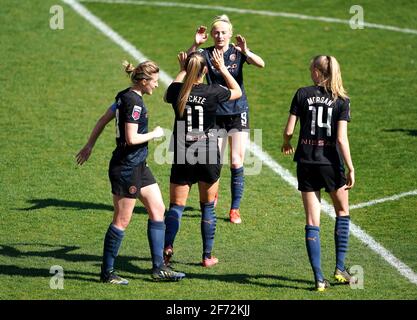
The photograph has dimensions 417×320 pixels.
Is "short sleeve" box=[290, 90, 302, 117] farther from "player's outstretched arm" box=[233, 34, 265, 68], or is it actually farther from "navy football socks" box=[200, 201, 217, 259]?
"player's outstretched arm" box=[233, 34, 265, 68]

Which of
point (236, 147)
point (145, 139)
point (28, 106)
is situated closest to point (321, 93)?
point (145, 139)

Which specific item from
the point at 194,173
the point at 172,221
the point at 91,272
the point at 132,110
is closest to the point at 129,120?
the point at 132,110

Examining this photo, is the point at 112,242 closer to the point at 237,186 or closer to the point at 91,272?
the point at 91,272

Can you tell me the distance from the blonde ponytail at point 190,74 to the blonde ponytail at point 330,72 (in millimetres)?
1247

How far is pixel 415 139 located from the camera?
57.5 feet

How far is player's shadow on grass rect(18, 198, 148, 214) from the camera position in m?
→ 14.6

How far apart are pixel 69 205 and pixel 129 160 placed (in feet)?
12.5

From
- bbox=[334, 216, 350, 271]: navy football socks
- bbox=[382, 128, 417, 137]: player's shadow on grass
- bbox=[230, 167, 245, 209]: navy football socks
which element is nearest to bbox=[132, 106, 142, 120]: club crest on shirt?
bbox=[334, 216, 350, 271]: navy football socks

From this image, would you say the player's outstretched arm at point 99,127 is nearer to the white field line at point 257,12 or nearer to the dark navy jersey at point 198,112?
the dark navy jersey at point 198,112

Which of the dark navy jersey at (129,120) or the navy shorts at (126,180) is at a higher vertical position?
the dark navy jersey at (129,120)

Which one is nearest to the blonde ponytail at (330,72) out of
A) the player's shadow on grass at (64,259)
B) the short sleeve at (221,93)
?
the short sleeve at (221,93)

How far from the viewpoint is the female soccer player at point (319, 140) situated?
11.0 meters
